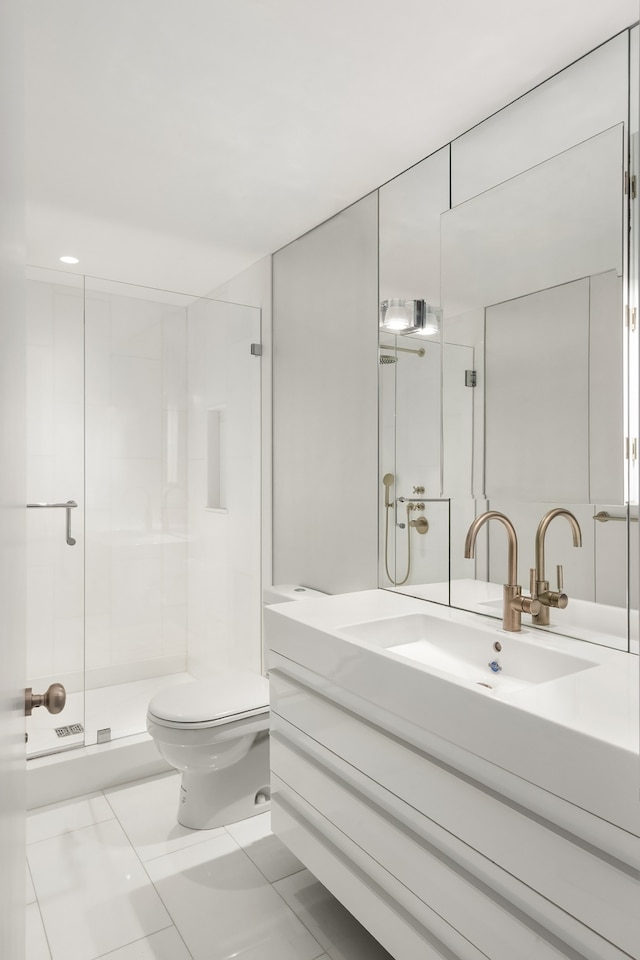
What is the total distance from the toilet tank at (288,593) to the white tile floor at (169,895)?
802mm

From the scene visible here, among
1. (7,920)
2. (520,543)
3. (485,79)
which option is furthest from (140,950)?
(485,79)

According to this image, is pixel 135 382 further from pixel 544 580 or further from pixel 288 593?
pixel 544 580

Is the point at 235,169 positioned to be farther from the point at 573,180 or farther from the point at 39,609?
the point at 39,609

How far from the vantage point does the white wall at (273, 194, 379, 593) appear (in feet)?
7.25

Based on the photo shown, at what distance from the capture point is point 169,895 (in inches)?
69.2

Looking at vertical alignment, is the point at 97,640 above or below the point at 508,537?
below

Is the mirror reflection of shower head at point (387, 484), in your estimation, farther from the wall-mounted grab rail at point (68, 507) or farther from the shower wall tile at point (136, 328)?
the wall-mounted grab rail at point (68, 507)

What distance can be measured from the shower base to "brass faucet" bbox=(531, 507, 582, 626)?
70.4 inches

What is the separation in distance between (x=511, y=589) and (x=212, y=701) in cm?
115

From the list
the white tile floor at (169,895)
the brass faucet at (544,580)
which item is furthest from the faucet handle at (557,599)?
the white tile floor at (169,895)

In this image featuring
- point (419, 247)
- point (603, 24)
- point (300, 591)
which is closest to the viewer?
point (603, 24)

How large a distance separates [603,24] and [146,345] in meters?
1.97

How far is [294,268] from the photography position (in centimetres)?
264

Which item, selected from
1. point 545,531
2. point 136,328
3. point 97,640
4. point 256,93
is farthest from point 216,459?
point 545,531
